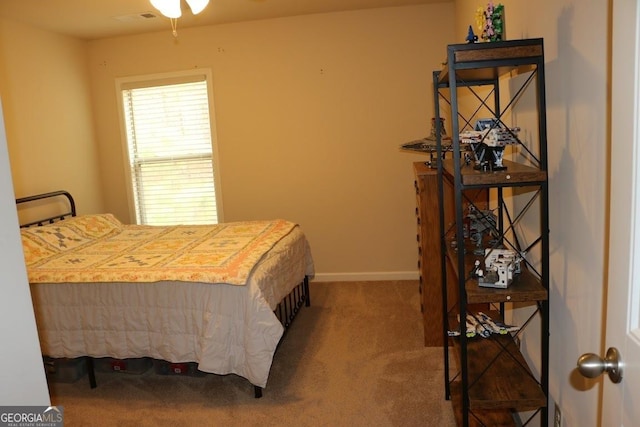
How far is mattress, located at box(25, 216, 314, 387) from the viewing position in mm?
2645

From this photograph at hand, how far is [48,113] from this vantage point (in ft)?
14.2

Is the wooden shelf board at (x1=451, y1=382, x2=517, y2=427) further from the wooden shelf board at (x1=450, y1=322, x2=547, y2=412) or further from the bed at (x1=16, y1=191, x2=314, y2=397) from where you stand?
the bed at (x1=16, y1=191, x2=314, y2=397)

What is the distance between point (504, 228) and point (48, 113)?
3.89 m

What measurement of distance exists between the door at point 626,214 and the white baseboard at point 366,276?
12.3 feet

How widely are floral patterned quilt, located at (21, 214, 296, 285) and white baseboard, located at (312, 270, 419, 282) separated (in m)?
1.06

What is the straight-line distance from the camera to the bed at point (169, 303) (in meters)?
2.67

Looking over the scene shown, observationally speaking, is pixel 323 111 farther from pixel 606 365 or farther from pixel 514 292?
pixel 606 365

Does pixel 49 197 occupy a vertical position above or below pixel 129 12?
below

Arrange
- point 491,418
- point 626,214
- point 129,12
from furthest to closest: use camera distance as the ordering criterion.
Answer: point 129,12
point 491,418
point 626,214

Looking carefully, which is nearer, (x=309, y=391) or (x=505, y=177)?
→ (x=505, y=177)

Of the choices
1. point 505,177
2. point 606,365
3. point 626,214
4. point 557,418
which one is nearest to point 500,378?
point 557,418

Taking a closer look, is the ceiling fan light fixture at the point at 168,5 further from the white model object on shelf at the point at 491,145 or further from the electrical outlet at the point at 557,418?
the electrical outlet at the point at 557,418

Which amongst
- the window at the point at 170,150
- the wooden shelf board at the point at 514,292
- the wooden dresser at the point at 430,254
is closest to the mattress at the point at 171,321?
the wooden dresser at the point at 430,254

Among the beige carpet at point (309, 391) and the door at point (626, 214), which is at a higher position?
the door at point (626, 214)
